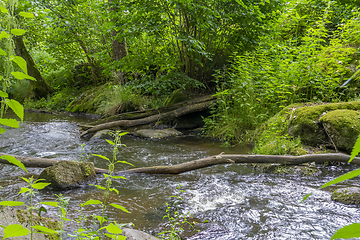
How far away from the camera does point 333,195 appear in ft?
10.2

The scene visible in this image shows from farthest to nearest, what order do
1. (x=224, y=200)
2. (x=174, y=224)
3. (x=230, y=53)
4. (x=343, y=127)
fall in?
(x=230, y=53) < (x=343, y=127) < (x=224, y=200) < (x=174, y=224)

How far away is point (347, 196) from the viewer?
9.78 feet

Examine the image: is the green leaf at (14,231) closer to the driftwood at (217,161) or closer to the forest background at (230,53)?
the driftwood at (217,161)

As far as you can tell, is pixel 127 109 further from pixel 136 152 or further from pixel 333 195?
pixel 333 195

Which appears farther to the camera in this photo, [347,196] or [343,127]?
[343,127]

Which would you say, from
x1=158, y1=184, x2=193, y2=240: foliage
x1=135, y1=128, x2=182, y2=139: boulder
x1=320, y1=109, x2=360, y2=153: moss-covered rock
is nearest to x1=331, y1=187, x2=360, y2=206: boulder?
x1=320, y1=109, x2=360, y2=153: moss-covered rock

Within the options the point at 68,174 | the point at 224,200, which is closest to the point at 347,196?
the point at 224,200

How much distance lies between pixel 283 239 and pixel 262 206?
2.12 ft

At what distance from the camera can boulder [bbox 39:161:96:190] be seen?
131 inches

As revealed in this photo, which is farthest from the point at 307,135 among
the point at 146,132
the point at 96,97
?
the point at 96,97

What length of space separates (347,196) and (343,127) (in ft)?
5.84

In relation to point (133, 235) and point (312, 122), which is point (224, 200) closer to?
point (133, 235)

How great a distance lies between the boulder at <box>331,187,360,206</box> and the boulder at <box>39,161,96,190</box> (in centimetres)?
344

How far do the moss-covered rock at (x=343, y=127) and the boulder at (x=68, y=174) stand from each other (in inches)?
169
